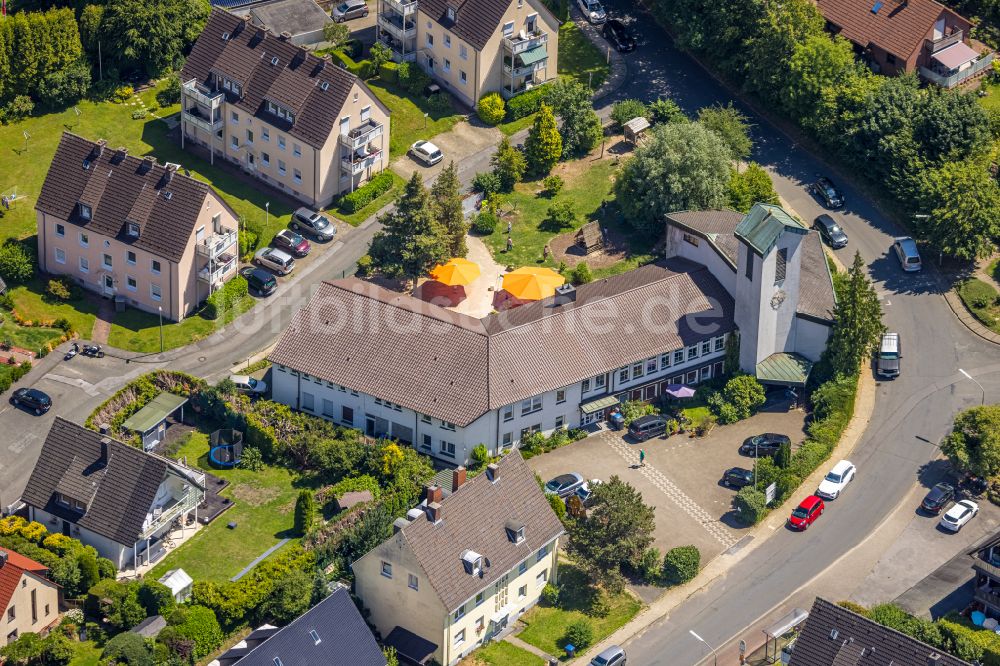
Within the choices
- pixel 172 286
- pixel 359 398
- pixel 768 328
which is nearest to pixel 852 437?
pixel 768 328

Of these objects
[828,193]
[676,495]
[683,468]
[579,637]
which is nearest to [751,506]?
[676,495]

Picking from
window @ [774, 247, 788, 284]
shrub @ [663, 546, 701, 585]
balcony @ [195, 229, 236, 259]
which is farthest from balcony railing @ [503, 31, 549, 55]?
shrub @ [663, 546, 701, 585]

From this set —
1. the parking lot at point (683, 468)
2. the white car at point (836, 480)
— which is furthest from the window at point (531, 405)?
the white car at point (836, 480)

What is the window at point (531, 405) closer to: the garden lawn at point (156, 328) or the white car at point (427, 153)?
the garden lawn at point (156, 328)

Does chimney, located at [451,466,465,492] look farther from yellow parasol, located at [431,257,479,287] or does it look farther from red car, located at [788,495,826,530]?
yellow parasol, located at [431,257,479,287]

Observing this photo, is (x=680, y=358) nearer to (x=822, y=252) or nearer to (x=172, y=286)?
(x=822, y=252)
